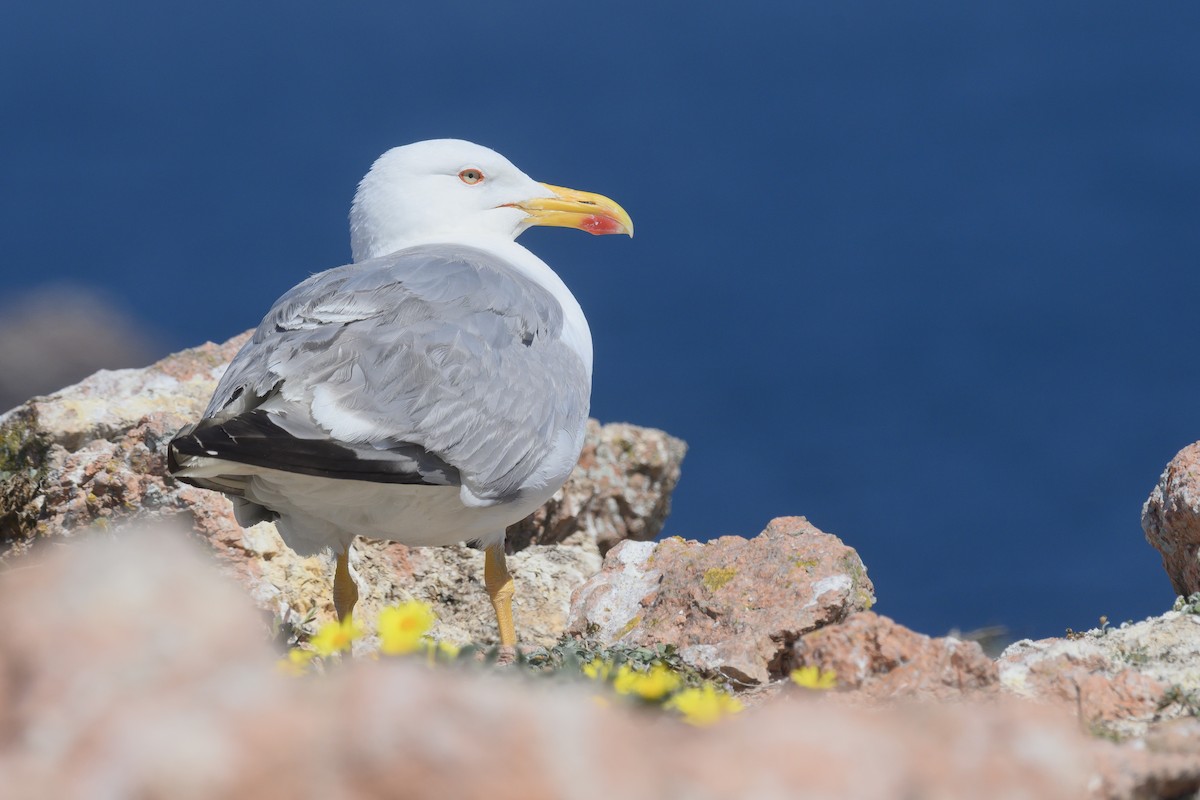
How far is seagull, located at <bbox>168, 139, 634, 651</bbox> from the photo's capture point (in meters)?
3.85

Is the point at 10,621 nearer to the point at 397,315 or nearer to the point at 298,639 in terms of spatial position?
the point at 397,315

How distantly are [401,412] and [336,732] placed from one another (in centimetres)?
230

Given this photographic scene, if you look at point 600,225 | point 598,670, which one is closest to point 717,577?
point 598,670

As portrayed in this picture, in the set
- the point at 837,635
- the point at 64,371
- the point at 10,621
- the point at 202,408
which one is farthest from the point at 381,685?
the point at 64,371

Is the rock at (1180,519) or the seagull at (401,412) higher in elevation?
the rock at (1180,519)

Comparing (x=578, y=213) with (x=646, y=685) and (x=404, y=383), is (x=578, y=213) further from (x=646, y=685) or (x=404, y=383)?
(x=646, y=685)

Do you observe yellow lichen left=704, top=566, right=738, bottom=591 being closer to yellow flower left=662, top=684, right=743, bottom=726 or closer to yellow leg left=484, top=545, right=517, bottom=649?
yellow leg left=484, top=545, right=517, bottom=649

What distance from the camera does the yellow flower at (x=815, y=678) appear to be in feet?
9.07

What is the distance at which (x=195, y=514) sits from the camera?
4816 millimetres

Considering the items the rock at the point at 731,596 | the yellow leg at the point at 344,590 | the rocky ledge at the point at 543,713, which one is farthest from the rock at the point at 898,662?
the yellow leg at the point at 344,590

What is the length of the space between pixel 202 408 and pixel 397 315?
1.74 m

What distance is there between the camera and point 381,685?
5.84 feet

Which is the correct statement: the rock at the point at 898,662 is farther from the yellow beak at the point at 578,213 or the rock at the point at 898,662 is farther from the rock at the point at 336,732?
the yellow beak at the point at 578,213

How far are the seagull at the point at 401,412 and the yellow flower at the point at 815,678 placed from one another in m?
1.35
